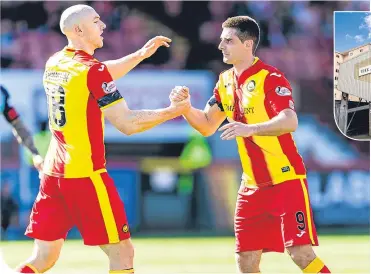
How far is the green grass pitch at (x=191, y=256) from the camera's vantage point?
12148 millimetres

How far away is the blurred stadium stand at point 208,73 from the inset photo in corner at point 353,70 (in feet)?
31.4

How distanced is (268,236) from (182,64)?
450 inches

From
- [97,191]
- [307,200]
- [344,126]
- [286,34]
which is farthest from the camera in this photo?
[286,34]

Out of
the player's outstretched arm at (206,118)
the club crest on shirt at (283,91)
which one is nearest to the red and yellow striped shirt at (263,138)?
the club crest on shirt at (283,91)

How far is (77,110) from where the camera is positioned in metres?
7.17

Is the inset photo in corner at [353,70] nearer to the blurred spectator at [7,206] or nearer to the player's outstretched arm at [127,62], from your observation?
the player's outstretched arm at [127,62]

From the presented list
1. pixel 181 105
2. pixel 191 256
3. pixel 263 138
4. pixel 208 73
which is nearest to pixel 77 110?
pixel 181 105

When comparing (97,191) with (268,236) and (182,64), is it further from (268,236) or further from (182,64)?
(182,64)

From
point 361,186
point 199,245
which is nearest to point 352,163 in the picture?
point 361,186

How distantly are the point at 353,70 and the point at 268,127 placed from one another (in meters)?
1.53

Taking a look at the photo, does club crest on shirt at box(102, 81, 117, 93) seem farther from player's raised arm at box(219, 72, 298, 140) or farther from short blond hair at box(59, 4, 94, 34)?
player's raised arm at box(219, 72, 298, 140)

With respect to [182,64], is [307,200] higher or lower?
lower

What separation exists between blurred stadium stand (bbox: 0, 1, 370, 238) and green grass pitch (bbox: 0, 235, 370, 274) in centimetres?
140

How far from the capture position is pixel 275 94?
24.8ft
